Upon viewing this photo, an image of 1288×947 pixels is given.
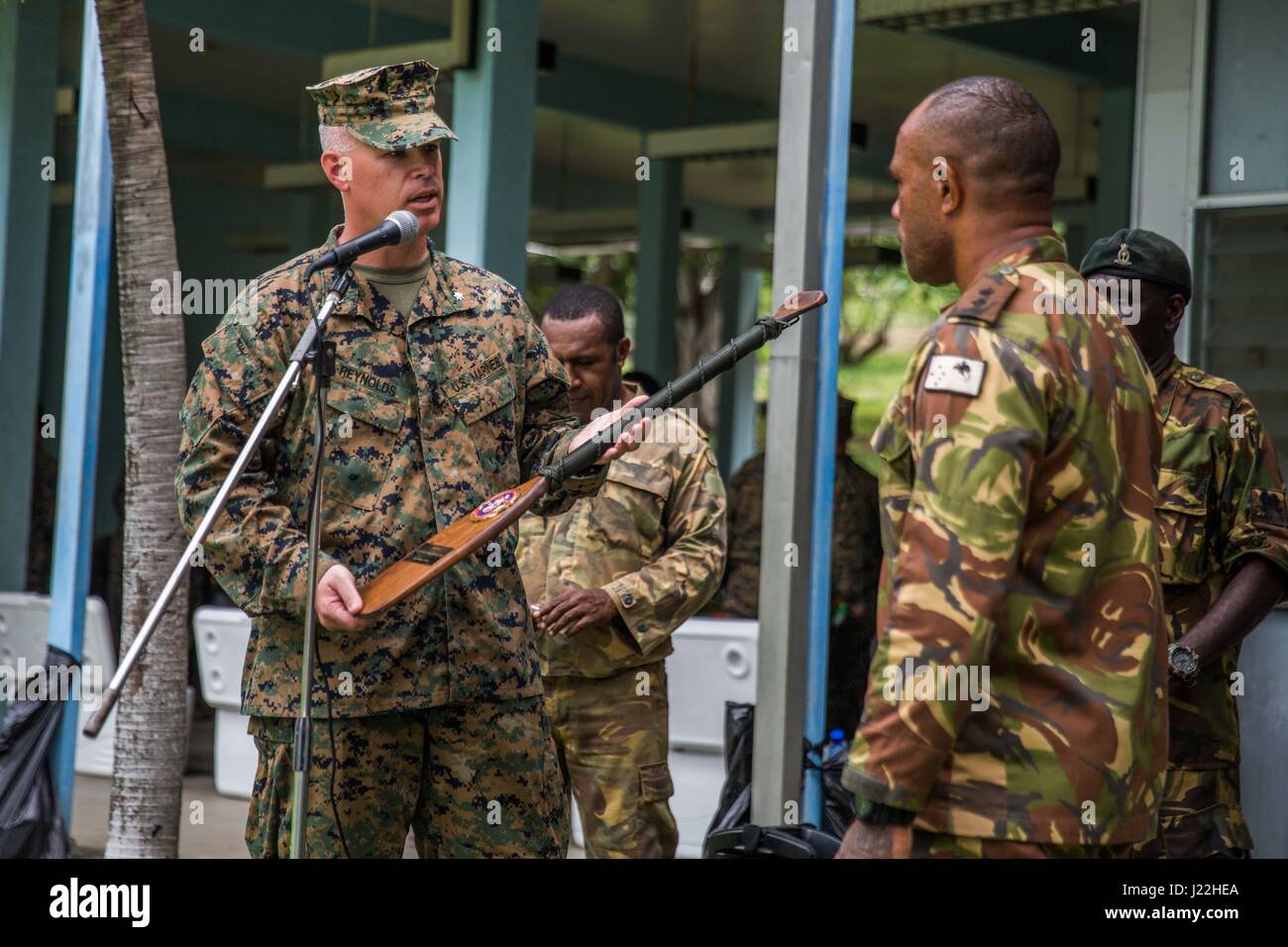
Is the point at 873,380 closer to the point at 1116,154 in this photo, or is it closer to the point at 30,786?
the point at 1116,154

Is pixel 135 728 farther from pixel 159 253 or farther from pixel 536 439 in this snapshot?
pixel 536 439

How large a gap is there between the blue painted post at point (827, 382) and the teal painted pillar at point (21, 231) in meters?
4.30

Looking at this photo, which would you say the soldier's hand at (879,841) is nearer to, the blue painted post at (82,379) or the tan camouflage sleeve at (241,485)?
the tan camouflage sleeve at (241,485)

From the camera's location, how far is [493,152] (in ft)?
21.9

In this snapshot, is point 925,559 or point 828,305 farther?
point 828,305

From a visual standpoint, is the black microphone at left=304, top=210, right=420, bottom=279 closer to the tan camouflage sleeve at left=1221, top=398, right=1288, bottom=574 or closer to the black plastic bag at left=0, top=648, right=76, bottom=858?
the tan camouflage sleeve at left=1221, top=398, right=1288, bottom=574

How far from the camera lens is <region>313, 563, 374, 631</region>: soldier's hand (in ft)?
9.62

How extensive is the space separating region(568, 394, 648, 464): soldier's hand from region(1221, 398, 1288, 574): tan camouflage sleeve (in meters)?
1.45

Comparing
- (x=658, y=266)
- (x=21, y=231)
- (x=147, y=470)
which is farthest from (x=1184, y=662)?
(x=658, y=266)

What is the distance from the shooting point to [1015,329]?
2236mm

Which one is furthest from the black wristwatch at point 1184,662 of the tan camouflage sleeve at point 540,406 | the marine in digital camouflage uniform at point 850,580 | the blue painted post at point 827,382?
the marine in digital camouflage uniform at point 850,580

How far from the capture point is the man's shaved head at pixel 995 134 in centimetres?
233

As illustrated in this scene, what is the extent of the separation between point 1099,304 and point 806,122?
2.16 metres
